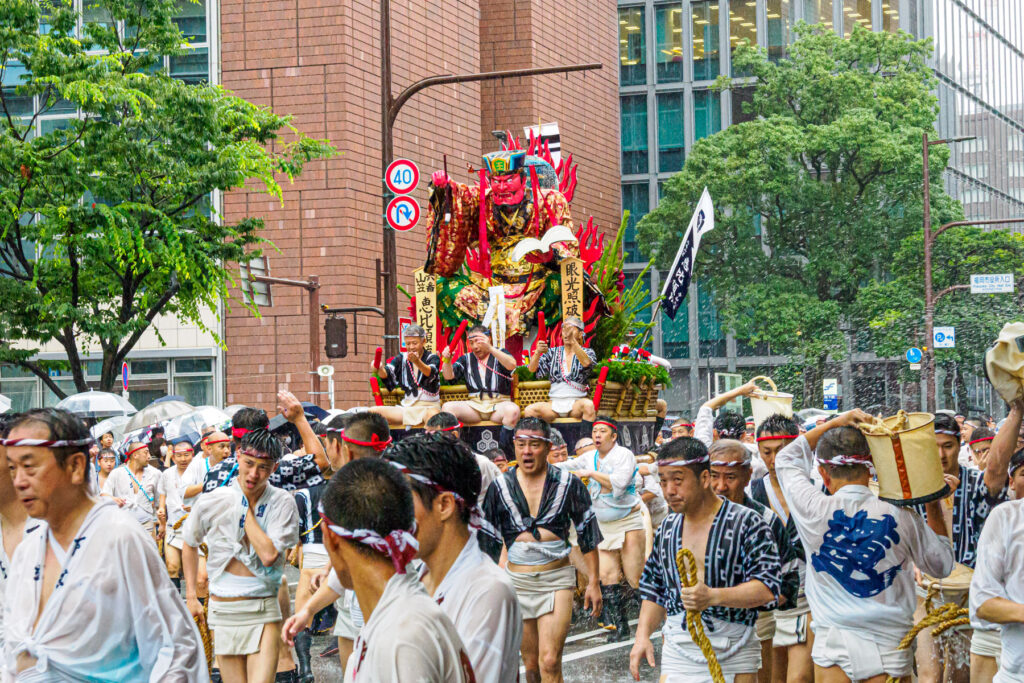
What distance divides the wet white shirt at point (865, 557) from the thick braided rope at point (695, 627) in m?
1.00

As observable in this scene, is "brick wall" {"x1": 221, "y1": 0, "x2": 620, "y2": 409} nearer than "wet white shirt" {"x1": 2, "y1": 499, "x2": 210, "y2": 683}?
No

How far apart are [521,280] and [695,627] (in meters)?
10.2

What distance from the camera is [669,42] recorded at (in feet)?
186

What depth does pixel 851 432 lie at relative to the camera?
6.85m

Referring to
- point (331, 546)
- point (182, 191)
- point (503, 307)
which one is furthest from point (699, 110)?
point (331, 546)

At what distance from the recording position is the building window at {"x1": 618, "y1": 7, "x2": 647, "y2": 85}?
2229 inches

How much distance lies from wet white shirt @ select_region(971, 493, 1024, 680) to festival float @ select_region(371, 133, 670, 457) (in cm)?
949

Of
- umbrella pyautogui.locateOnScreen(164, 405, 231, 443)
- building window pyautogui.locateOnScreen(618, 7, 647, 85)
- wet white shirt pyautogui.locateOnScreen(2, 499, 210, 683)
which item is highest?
building window pyautogui.locateOnScreen(618, 7, 647, 85)

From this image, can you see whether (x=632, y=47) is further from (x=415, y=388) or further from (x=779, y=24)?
(x=415, y=388)

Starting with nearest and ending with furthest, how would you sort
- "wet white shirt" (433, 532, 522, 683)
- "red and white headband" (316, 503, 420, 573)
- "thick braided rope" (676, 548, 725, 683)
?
"red and white headband" (316, 503, 420, 573)
"wet white shirt" (433, 532, 522, 683)
"thick braided rope" (676, 548, 725, 683)

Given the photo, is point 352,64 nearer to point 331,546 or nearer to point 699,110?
point 699,110

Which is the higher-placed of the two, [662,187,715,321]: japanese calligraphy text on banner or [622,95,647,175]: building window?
[622,95,647,175]: building window

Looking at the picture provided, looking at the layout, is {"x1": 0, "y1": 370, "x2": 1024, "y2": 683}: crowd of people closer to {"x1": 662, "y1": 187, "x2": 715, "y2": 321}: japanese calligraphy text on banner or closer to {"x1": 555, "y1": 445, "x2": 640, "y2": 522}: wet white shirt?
{"x1": 555, "y1": 445, "x2": 640, "y2": 522}: wet white shirt

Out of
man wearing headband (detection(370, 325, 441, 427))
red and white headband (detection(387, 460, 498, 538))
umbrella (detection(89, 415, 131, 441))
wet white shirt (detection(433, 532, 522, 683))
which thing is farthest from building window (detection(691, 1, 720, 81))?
wet white shirt (detection(433, 532, 522, 683))
